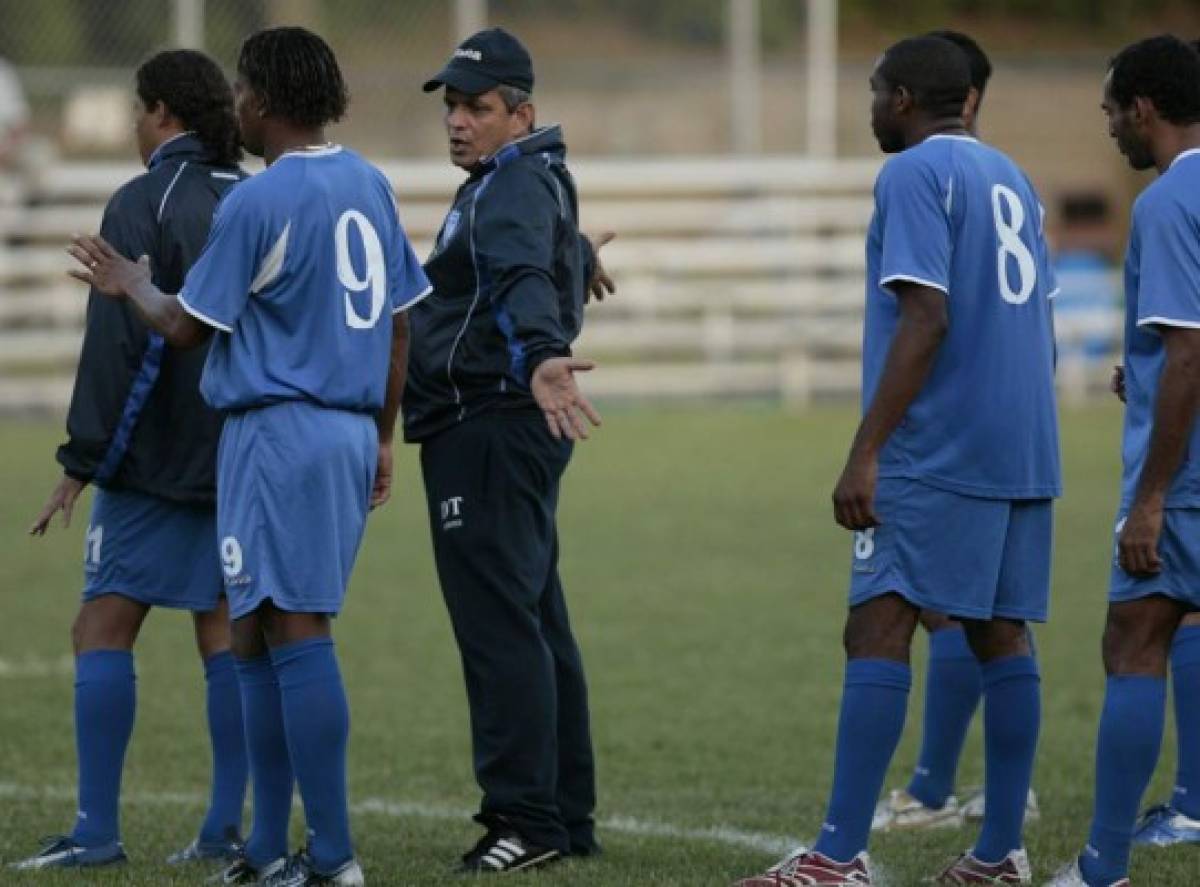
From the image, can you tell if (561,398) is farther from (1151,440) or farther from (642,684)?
(642,684)

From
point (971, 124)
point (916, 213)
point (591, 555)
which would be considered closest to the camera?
point (916, 213)

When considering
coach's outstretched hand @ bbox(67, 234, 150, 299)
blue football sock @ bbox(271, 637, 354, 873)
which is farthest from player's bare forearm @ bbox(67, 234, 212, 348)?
blue football sock @ bbox(271, 637, 354, 873)

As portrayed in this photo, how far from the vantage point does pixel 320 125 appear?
19.6ft

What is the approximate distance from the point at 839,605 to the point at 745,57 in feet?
34.5

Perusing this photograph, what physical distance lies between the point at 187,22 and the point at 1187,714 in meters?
16.1

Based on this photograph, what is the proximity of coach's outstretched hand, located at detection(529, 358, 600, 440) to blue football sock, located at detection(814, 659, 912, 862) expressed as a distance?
967 mm

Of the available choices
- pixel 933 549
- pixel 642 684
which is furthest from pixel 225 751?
pixel 642 684

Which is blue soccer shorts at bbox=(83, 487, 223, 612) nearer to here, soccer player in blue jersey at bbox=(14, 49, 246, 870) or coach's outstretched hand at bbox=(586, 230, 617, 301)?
soccer player in blue jersey at bbox=(14, 49, 246, 870)

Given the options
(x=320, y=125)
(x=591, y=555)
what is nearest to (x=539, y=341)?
(x=320, y=125)

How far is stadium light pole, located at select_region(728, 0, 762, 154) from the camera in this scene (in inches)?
883

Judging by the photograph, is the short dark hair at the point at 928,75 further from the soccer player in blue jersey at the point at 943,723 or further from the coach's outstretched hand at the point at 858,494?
the soccer player in blue jersey at the point at 943,723

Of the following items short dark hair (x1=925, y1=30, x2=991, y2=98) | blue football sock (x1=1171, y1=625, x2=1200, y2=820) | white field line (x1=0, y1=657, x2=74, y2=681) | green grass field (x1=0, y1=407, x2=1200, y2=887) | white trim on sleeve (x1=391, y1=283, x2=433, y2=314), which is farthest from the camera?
white field line (x1=0, y1=657, x2=74, y2=681)

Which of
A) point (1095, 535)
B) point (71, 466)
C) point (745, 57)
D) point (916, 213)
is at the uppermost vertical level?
point (745, 57)

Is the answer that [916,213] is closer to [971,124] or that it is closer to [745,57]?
[971,124]
